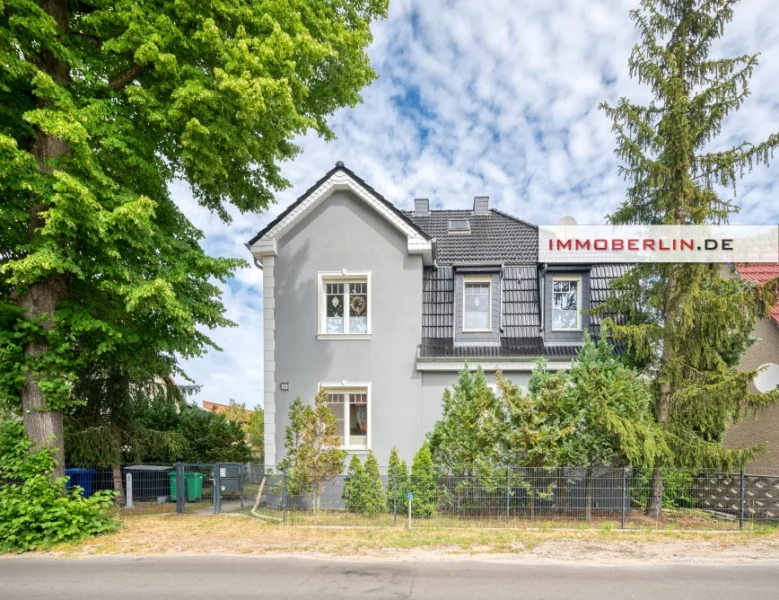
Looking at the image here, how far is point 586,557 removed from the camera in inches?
287

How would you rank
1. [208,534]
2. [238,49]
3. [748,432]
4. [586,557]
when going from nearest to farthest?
[586,557] → [238,49] → [208,534] → [748,432]

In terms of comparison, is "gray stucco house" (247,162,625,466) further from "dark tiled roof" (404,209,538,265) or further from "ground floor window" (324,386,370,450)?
"dark tiled roof" (404,209,538,265)

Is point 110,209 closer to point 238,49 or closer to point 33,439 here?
point 238,49

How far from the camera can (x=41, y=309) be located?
8.51 metres

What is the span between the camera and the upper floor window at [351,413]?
11.6m

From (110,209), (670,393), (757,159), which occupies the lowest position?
(670,393)

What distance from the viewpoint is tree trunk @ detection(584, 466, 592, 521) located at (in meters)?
9.53

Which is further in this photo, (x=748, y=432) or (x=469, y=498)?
(x=748, y=432)

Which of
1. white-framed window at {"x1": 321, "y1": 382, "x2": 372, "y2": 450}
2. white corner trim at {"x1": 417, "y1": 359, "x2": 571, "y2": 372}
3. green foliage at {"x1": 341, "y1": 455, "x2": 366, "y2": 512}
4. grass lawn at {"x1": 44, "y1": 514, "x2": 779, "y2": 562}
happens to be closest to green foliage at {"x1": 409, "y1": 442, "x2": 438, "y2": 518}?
grass lawn at {"x1": 44, "y1": 514, "x2": 779, "y2": 562}

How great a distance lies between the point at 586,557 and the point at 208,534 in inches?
272

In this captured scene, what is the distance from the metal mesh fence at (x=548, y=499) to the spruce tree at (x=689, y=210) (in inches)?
21.6

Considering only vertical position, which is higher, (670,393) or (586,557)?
(670,393)

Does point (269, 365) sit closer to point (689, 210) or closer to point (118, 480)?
point (118, 480)

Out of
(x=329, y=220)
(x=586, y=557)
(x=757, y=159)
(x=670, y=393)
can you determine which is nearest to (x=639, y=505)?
(x=670, y=393)
